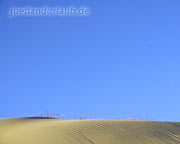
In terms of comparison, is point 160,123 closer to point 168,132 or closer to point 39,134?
point 168,132

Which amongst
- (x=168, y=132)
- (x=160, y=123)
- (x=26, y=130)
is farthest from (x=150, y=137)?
(x=26, y=130)

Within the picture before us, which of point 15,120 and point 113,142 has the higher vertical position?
point 15,120

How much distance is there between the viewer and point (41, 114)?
48.9 ft

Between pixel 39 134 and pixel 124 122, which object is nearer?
pixel 39 134

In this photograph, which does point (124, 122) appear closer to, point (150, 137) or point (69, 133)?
point (150, 137)

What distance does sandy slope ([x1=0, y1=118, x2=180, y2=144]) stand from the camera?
9641 mm

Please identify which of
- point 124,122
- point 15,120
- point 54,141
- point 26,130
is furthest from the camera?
point 15,120

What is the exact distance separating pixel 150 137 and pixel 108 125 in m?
1.55

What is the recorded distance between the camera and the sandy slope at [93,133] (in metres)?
9.64

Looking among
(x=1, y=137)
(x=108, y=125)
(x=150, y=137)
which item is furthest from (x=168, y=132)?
(x=1, y=137)

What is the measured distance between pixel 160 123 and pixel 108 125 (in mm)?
2357

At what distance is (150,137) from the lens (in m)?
10.7

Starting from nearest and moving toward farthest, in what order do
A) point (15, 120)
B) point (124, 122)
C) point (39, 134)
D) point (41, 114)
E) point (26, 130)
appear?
point (39, 134), point (26, 130), point (124, 122), point (15, 120), point (41, 114)

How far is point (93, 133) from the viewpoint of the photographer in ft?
34.1
